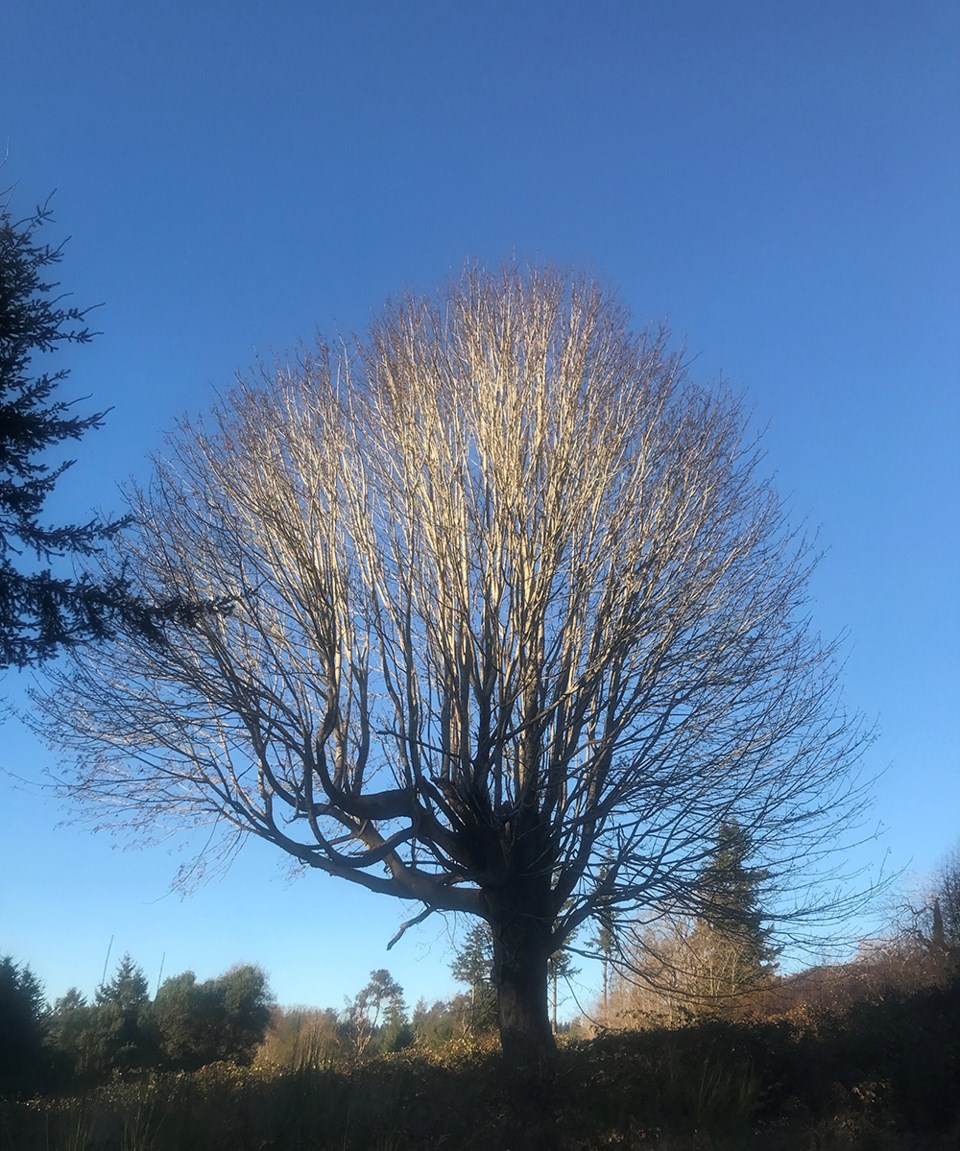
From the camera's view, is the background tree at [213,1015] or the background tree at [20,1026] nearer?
the background tree at [20,1026]

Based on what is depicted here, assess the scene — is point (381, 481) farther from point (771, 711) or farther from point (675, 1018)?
point (675, 1018)

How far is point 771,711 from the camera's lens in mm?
9305

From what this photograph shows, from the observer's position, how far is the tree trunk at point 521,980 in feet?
27.3

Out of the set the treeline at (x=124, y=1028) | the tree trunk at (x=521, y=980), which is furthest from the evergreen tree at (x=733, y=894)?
the treeline at (x=124, y=1028)

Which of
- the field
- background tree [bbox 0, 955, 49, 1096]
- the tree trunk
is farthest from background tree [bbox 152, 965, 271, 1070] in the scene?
the field

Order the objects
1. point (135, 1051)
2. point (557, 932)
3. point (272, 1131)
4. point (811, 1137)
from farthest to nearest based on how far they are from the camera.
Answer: point (135, 1051) < point (557, 932) < point (811, 1137) < point (272, 1131)

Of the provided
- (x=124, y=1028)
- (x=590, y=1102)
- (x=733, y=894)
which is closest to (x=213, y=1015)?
(x=124, y=1028)

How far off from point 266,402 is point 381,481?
5.36ft

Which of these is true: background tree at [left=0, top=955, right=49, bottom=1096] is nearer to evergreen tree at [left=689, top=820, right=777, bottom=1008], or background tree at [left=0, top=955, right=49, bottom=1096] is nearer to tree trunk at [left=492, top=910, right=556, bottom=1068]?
tree trunk at [left=492, top=910, right=556, bottom=1068]

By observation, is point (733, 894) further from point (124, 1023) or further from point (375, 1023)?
point (124, 1023)

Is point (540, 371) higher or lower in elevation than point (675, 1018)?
higher

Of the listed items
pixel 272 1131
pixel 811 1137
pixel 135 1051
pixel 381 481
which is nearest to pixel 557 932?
pixel 811 1137

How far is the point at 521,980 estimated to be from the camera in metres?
8.62

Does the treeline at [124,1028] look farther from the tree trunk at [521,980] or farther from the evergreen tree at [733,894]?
the evergreen tree at [733,894]
